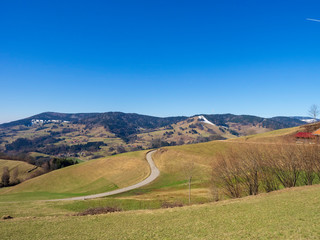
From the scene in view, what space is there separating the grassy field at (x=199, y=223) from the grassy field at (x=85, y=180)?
50.3 m

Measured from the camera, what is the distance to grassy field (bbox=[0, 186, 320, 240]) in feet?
60.0

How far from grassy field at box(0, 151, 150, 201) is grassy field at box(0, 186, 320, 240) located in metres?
50.3

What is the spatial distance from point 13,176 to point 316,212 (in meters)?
169

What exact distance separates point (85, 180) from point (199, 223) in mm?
75212

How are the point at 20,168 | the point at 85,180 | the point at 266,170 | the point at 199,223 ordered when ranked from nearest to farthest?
the point at 199,223 → the point at 266,170 → the point at 85,180 → the point at 20,168

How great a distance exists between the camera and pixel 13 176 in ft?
454

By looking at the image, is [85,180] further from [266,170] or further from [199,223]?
[199,223]

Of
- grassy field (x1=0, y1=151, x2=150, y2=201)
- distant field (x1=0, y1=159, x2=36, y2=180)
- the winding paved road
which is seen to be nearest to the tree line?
the winding paved road

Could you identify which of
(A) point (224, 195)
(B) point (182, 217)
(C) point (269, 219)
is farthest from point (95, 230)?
(A) point (224, 195)

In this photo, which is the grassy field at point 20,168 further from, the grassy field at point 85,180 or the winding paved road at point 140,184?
the winding paved road at point 140,184

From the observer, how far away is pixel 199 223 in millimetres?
22062

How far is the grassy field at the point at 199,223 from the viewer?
18297 millimetres

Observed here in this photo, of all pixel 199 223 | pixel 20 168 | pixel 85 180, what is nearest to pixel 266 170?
pixel 199 223

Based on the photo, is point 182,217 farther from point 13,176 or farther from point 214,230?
point 13,176
